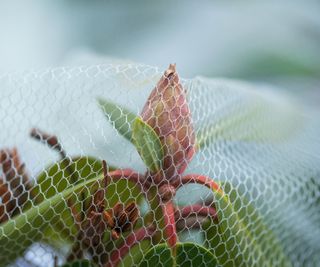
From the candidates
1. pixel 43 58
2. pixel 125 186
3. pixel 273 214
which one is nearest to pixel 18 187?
pixel 125 186

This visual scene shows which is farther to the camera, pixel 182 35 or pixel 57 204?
pixel 182 35

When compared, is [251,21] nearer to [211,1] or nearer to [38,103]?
[211,1]

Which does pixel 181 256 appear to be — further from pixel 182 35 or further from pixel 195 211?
pixel 182 35

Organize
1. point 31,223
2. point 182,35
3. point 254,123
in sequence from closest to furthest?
point 31,223 < point 254,123 < point 182,35

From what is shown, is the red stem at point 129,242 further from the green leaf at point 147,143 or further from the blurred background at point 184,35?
the blurred background at point 184,35

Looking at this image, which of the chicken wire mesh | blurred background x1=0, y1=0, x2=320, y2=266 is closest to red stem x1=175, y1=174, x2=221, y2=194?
the chicken wire mesh

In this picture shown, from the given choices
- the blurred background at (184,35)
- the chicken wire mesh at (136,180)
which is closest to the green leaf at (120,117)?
the chicken wire mesh at (136,180)

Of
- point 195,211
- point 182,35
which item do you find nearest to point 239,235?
point 195,211
